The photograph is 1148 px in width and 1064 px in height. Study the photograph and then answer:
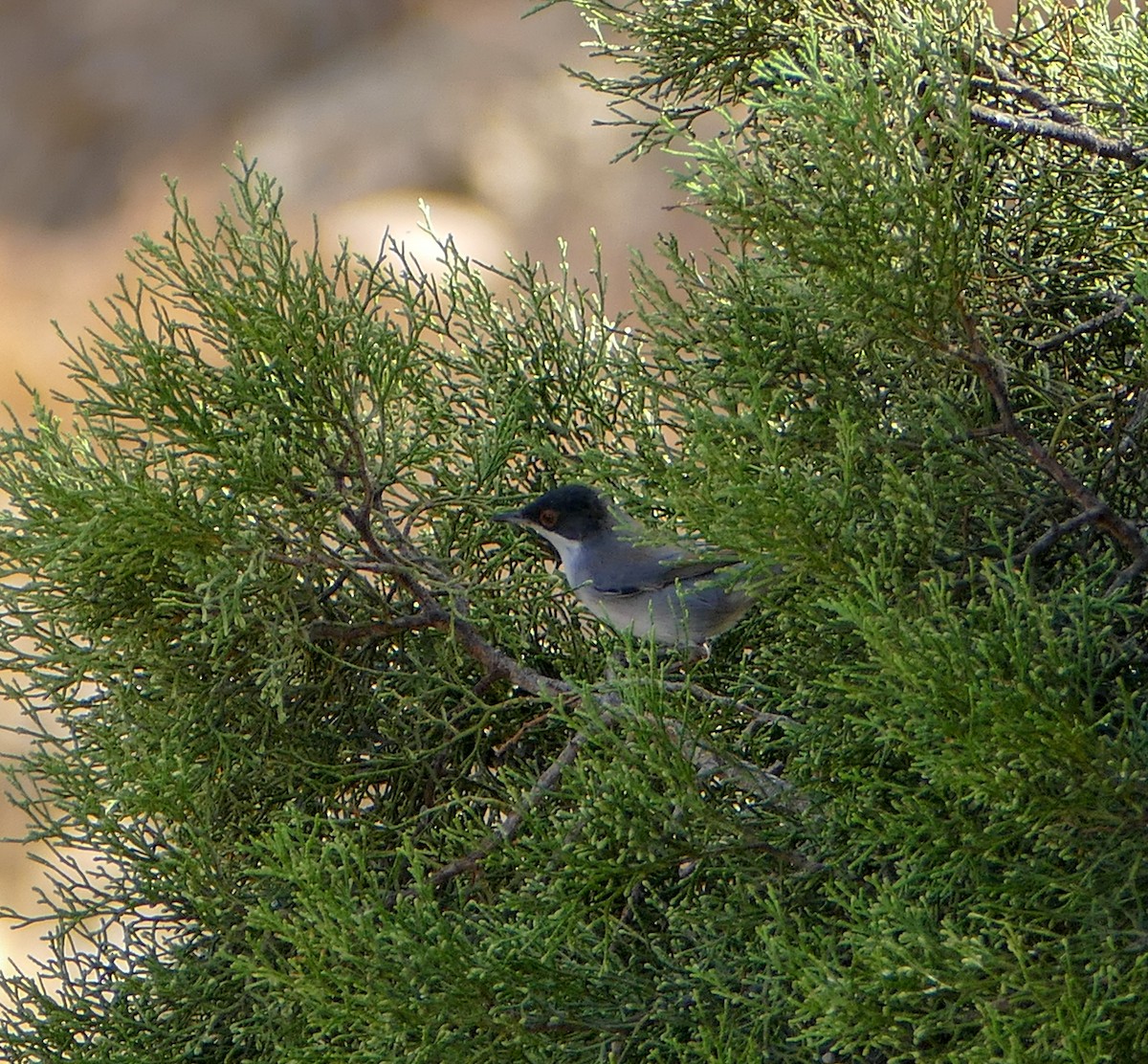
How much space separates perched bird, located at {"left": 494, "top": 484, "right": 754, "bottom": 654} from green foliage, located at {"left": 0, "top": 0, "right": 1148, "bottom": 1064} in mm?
28

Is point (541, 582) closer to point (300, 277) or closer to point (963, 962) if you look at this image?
point (300, 277)

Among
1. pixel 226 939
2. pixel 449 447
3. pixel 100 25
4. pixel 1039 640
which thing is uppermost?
pixel 100 25

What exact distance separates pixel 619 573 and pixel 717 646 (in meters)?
0.11

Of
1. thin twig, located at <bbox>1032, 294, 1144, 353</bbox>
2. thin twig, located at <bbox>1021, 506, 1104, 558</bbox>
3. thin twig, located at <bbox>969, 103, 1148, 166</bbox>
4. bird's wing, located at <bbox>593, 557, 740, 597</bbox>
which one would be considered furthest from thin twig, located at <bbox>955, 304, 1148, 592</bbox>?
bird's wing, located at <bbox>593, 557, 740, 597</bbox>

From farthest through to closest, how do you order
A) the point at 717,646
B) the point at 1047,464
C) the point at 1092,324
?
the point at 717,646
the point at 1092,324
the point at 1047,464

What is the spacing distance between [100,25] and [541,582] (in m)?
3.02

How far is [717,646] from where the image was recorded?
1.06 m

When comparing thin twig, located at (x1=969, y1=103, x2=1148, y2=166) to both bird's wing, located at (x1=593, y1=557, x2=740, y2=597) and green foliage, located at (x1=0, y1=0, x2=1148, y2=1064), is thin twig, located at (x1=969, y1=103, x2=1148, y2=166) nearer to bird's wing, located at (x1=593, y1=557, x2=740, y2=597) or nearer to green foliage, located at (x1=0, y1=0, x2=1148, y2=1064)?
green foliage, located at (x1=0, y1=0, x2=1148, y2=1064)

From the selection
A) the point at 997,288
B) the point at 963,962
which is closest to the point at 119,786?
the point at 963,962

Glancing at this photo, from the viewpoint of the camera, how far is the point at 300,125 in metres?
3.55

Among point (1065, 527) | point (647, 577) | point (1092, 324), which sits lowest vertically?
point (1065, 527)

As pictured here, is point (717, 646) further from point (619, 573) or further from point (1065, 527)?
point (1065, 527)

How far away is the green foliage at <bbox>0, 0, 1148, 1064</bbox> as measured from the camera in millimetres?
638

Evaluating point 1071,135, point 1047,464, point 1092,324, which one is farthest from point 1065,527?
point 1071,135
